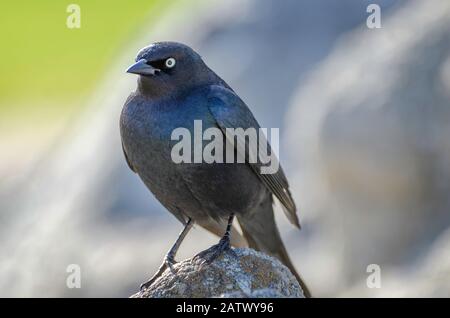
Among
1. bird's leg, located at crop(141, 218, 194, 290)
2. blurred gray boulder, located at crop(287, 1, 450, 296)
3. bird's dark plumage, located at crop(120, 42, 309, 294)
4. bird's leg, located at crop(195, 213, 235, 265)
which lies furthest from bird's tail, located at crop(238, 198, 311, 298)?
blurred gray boulder, located at crop(287, 1, 450, 296)

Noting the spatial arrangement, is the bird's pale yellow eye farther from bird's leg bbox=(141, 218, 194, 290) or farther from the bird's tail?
the bird's tail

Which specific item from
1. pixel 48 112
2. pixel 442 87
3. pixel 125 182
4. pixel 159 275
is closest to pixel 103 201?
pixel 125 182

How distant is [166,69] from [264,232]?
195 centimetres

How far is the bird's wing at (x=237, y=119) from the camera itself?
8641 mm

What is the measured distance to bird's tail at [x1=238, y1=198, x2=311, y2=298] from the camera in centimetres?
973

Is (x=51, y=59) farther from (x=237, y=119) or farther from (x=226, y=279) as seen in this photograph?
(x=226, y=279)

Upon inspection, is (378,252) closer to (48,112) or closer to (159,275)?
(159,275)

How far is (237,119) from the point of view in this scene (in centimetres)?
877

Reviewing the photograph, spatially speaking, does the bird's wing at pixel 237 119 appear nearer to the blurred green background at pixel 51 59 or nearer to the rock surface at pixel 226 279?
the rock surface at pixel 226 279

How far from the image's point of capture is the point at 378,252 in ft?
43.4

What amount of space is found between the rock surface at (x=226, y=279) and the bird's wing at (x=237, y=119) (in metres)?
1.07

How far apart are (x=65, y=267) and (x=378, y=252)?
418cm

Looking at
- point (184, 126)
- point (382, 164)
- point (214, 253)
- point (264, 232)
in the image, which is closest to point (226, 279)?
point (214, 253)
